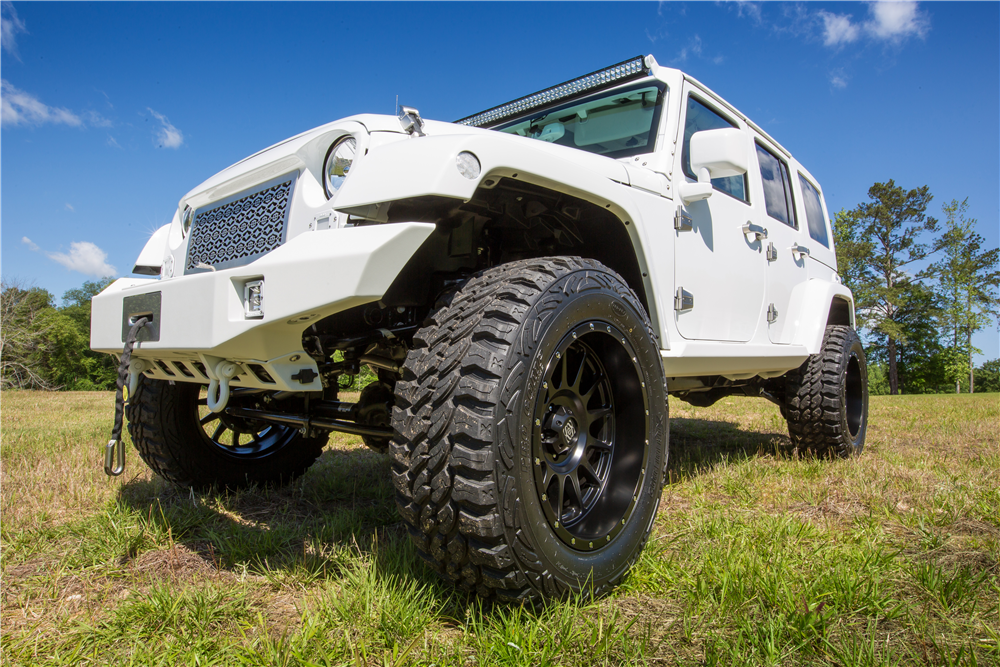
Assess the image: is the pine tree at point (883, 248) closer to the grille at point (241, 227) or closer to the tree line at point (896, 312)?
the tree line at point (896, 312)

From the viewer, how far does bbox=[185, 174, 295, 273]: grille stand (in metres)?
2.09

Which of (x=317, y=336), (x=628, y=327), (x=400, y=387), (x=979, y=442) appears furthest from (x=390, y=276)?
(x=979, y=442)

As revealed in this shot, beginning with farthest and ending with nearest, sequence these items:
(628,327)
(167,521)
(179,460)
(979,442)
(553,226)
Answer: (979,442), (179,460), (167,521), (553,226), (628,327)

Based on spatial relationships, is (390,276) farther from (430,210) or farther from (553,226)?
(553,226)

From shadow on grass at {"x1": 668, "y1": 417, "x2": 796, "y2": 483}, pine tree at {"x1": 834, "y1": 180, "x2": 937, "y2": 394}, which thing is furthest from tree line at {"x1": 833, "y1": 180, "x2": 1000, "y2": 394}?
shadow on grass at {"x1": 668, "y1": 417, "x2": 796, "y2": 483}

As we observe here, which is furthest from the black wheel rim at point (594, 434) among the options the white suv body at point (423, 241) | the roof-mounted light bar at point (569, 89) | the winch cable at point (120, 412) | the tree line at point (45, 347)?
the tree line at point (45, 347)

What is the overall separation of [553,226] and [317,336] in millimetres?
989

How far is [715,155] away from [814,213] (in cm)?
290

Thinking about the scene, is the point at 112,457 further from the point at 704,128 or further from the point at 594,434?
the point at 704,128

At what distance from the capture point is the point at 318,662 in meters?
1.48

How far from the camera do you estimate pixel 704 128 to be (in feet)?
10.7

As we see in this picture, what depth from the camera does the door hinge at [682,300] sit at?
8.54 feet

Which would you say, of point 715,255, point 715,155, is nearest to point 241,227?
point 715,155

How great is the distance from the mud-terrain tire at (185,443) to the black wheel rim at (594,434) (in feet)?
5.68
